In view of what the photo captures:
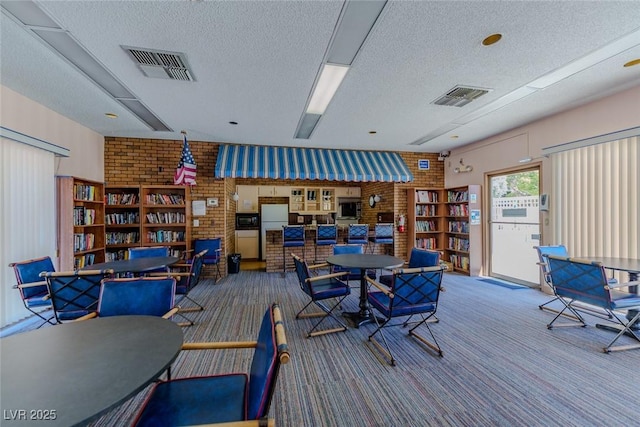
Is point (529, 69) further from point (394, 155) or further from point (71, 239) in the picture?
point (71, 239)

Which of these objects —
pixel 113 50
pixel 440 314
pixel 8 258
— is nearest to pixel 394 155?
pixel 440 314

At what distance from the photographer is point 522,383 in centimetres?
230

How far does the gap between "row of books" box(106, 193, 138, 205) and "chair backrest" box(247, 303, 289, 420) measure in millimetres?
5497

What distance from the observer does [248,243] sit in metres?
8.53

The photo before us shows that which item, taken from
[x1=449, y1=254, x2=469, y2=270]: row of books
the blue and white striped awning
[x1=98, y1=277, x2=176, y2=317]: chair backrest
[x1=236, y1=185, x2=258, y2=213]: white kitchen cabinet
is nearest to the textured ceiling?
the blue and white striped awning

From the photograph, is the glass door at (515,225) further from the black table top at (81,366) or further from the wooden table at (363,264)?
the black table top at (81,366)

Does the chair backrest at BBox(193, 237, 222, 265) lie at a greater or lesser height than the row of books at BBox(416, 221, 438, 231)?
lesser

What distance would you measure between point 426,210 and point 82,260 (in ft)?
24.3

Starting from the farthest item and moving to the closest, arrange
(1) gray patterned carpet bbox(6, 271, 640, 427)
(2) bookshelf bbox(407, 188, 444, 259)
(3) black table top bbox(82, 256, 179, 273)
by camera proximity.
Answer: (2) bookshelf bbox(407, 188, 444, 259), (3) black table top bbox(82, 256, 179, 273), (1) gray patterned carpet bbox(6, 271, 640, 427)

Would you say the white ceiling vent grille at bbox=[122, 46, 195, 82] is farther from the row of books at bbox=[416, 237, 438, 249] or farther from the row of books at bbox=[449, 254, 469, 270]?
the row of books at bbox=[449, 254, 469, 270]

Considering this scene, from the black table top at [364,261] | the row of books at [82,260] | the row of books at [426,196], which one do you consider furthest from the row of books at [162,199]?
the row of books at [426,196]

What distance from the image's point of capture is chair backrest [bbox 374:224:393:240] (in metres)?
6.32

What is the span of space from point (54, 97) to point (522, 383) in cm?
631

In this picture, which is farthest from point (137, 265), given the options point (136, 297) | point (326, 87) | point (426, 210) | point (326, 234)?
point (426, 210)
